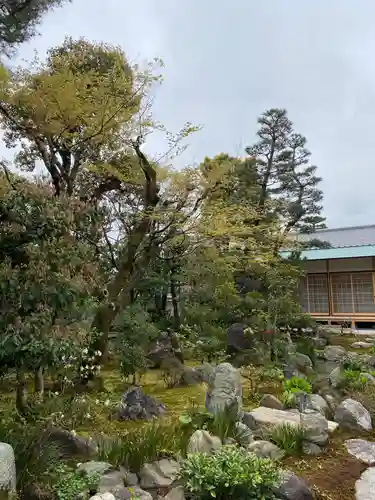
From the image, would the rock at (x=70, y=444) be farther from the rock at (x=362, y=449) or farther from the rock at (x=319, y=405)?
the rock at (x=319, y=405)

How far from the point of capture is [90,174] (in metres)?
10.7

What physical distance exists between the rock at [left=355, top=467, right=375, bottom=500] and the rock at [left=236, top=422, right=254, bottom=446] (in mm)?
966

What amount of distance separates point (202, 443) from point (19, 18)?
5592 millimetres

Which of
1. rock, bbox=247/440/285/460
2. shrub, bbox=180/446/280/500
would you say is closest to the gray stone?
rock, bbox=247/440/285/460

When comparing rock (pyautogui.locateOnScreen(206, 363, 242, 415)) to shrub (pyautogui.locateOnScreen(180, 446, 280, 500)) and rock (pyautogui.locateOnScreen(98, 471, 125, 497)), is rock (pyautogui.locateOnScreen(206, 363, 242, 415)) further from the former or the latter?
rock (pyautogui.locateOnScreen(98, 471, 125, 497))

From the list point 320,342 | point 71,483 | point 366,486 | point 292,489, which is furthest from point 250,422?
point 320,342

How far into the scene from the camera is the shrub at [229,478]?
2.87 m

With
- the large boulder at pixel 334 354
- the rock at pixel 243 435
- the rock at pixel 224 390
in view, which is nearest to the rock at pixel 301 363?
the large boulder at pixel 334 354

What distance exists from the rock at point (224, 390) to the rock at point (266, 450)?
505 mm

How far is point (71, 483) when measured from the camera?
9.39 ft

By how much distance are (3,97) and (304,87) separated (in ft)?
20.1

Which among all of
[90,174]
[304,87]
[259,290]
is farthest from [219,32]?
[259,290]

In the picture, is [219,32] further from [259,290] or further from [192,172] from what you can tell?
[259,290]

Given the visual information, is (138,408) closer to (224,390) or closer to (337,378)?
(224,390)
